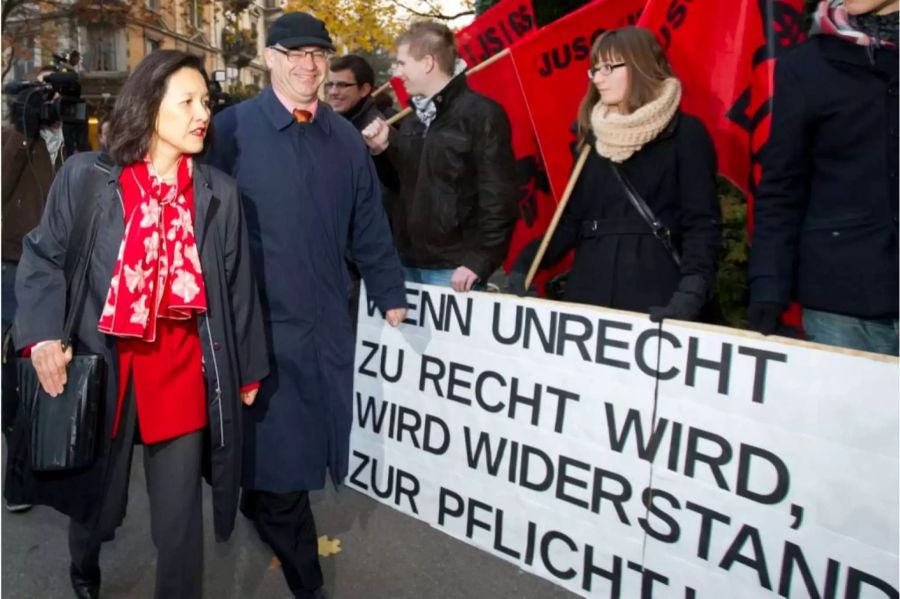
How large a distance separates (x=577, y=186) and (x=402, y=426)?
128 centimetres

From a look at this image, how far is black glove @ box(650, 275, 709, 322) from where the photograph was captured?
2879 mm

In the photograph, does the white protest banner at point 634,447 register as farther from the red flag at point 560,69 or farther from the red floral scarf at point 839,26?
the red flag at point 560,69

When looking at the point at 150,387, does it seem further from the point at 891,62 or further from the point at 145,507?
the point at 891,62

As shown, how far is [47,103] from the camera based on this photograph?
180 inches

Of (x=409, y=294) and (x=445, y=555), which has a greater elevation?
(x=409, y=294)

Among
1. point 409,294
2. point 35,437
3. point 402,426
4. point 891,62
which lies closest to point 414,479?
point 402,426

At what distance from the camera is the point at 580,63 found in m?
4.16

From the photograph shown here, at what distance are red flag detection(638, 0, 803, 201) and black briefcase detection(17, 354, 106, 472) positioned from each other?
7.89 ft

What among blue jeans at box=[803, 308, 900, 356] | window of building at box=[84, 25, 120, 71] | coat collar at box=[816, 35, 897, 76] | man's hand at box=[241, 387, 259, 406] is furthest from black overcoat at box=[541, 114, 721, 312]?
window of building at box=[84, 25, 120, 71]

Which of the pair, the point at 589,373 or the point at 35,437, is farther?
the point at 589,373

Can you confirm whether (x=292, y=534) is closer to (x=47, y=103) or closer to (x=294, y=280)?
(x=294, y=280)

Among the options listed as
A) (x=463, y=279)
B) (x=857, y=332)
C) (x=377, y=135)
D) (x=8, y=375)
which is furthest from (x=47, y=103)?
(x=857, y=332)

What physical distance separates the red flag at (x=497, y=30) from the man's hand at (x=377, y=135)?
41.6 inches

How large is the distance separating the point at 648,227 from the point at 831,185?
68 centimetres
